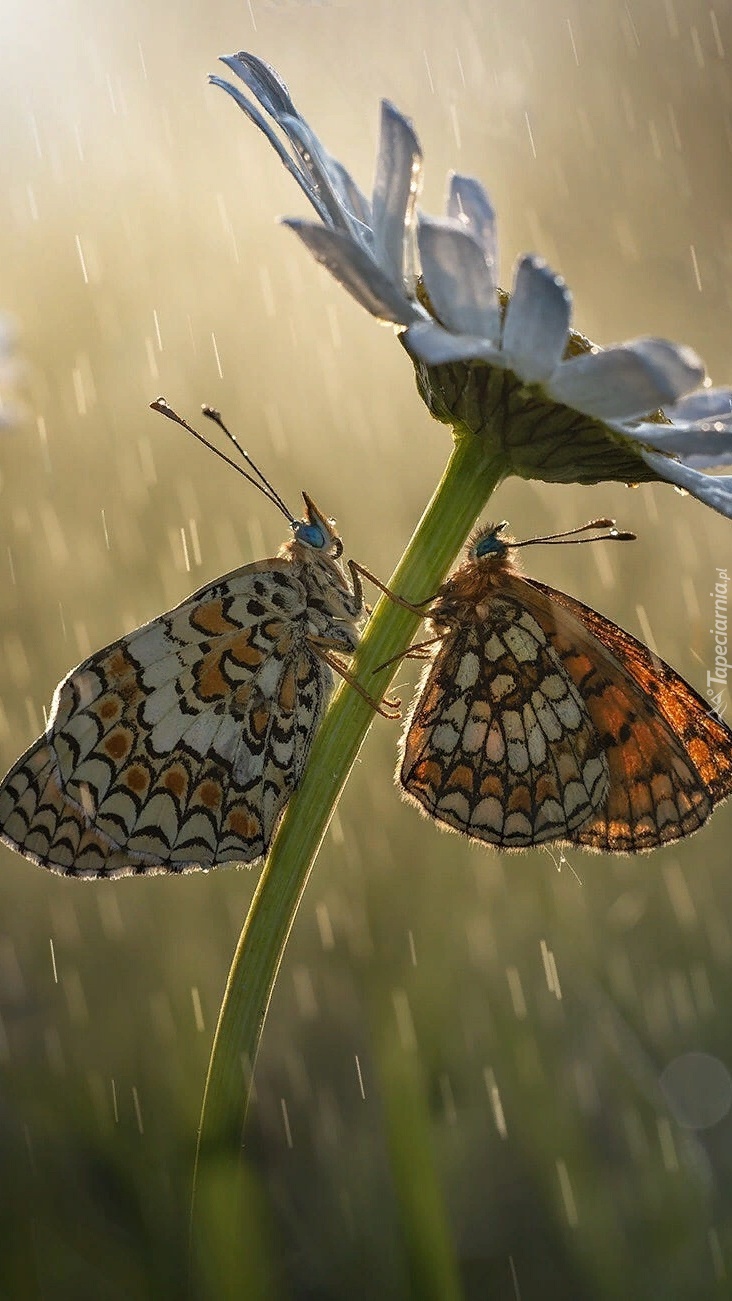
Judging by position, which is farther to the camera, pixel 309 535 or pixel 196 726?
pixel 309 535

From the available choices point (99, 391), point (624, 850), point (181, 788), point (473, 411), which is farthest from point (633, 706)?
point (99, 391)

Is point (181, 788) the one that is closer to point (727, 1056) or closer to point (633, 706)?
point (633, 706)

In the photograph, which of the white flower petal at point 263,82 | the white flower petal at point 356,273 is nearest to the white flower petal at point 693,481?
the white flower petal at point 356,273

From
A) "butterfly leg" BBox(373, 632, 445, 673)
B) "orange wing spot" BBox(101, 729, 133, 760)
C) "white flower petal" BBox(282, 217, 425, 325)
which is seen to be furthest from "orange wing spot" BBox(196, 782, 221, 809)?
"white flower petal" BBox(282, 217, 425, 325)

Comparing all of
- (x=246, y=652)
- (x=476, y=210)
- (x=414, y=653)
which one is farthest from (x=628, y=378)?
(x=246, y=652)

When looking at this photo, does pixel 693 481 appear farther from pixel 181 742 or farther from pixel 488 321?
pixel 181 742

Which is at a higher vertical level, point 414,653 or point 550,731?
point 414,653

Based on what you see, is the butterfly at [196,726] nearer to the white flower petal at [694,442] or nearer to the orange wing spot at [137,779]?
the orange wing spot at [137,779]
